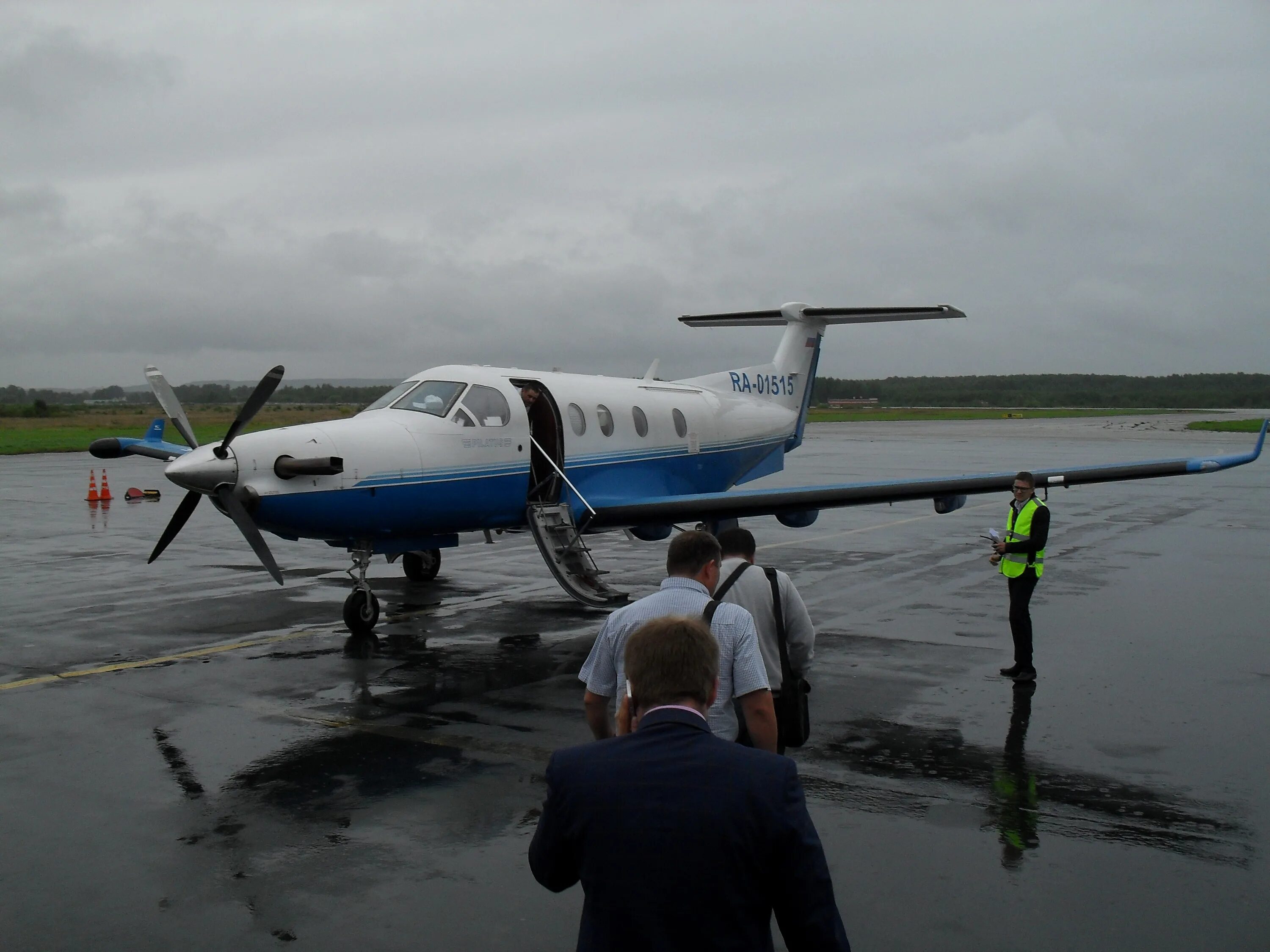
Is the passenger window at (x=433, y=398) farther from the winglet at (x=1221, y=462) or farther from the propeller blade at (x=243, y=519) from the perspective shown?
the winglet at (x=1221, y=462)

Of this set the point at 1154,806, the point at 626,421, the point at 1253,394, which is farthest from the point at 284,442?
the point at 1253,394

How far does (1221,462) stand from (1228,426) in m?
60.9

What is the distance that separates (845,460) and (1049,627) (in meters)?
25.4

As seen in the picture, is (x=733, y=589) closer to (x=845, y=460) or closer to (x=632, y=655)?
(x=632, y=655)

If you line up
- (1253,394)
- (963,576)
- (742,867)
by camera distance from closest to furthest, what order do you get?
(742,867) → (963,576) → (1253,394)

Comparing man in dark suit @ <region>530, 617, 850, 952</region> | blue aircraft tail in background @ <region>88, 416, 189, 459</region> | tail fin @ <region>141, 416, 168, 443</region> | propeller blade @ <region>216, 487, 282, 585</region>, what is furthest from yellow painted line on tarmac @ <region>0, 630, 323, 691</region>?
man in dark suit @ <region>530, 617, 850, 952</region>

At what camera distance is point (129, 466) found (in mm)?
39062

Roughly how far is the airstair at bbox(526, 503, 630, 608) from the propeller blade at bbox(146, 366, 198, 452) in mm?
3602

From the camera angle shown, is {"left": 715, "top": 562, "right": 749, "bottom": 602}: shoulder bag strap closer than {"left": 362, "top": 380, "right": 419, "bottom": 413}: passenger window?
Yes

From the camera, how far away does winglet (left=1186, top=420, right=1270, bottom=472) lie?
11406 mm

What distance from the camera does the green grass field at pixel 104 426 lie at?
154ft

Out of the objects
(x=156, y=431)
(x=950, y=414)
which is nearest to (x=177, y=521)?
(x=156, y=431)

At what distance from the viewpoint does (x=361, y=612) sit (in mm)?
10742

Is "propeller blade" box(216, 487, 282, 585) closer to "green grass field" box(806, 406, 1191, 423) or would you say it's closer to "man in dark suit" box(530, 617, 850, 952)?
"man in dark suit" box(530, 617, 850, 952)
